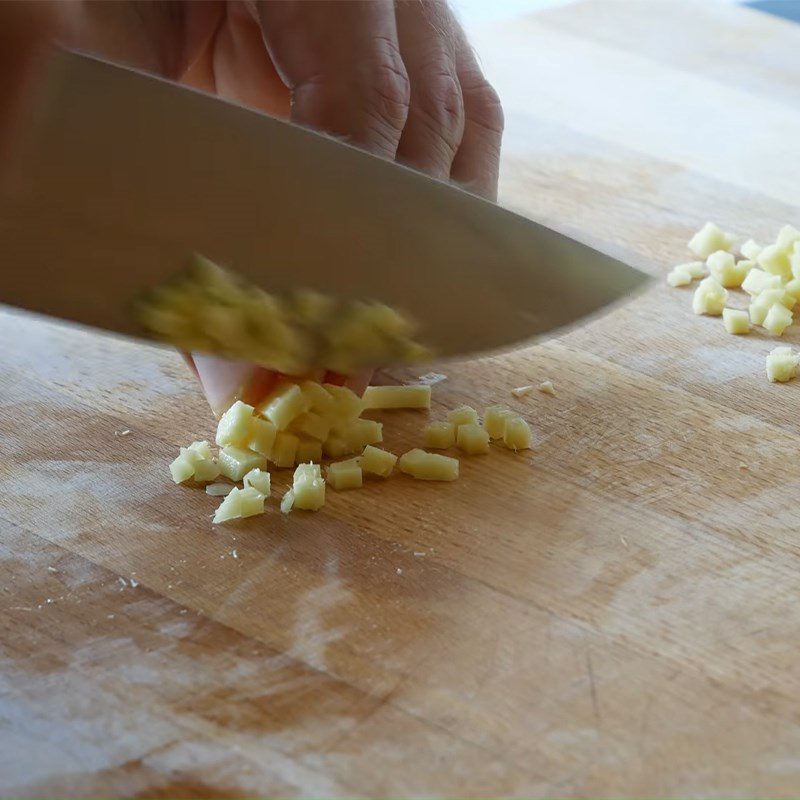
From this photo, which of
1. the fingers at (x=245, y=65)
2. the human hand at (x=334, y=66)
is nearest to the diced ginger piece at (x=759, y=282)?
the human hand at (x=334, y=66)

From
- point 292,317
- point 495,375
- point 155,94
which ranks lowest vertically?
point 495,375

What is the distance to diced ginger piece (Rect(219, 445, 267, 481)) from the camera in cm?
156

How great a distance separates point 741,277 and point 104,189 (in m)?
1.09

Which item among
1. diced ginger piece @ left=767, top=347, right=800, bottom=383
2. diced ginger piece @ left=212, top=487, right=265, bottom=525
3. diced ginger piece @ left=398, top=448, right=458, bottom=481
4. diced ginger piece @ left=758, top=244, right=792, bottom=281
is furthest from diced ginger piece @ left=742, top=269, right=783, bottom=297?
diced ginger piece @ left=212, top=487, right=265, bottom=525

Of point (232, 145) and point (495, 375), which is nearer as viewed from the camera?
point (232, 145)

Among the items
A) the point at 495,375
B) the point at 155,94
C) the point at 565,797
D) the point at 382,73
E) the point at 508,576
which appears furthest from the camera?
the point at 495,375

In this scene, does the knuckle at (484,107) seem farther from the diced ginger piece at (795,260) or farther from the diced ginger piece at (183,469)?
the diced ginger piece at (183,469)

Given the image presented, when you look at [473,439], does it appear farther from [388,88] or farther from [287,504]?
[388,88]

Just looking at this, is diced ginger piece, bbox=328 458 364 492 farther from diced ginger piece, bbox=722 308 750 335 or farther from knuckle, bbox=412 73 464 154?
diced ginger piece, bbox=722 308 750 335

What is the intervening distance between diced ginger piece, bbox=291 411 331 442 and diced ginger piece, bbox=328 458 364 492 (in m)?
0.06

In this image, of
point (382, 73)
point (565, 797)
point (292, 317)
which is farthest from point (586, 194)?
point (565, 797)

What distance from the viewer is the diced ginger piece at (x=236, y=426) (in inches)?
61.9

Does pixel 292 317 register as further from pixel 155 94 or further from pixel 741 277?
pixel 741 277

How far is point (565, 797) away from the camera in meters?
1.09
